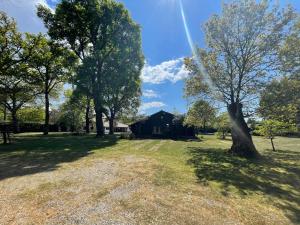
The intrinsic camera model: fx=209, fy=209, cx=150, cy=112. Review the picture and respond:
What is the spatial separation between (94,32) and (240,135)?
23.1 meters

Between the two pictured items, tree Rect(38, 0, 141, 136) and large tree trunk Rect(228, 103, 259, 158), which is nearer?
large tree trunk Rect(228, 103, 259, 158)

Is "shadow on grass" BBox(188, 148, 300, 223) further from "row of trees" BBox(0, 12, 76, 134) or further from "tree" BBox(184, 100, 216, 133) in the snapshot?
"row of trees" BBox(0, 12, 76, 134)

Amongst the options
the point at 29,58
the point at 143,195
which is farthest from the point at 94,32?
the point at 143,195

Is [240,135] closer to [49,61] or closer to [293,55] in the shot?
[293,55]

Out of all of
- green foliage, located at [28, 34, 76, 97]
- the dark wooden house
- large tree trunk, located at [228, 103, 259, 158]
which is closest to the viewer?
large tree trunk, located at [228, 103, 259, 158]

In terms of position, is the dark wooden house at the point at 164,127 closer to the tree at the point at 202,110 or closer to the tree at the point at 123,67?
the tree at the point at 123,67

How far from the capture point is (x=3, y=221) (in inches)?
195

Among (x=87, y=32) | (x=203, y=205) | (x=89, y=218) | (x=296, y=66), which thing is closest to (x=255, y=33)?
(x=296, y=66)

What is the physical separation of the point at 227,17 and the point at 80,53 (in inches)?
865

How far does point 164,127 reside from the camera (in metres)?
39.1

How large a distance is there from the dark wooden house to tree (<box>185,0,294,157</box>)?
66.8ft

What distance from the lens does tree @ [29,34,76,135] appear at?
3077cm

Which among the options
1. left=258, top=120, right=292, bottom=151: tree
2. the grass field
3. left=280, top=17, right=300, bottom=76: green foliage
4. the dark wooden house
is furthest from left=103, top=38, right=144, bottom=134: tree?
the grass field

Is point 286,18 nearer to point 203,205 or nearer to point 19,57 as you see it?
point 203,205
